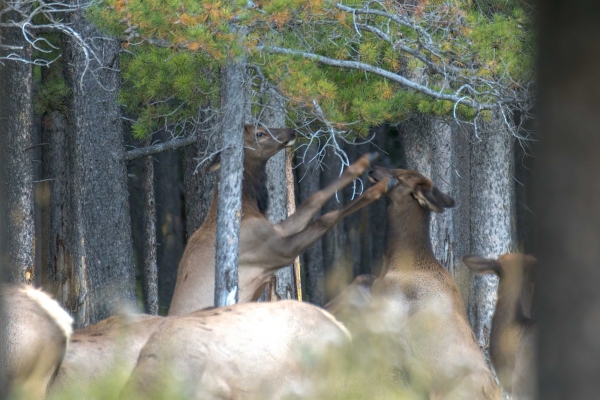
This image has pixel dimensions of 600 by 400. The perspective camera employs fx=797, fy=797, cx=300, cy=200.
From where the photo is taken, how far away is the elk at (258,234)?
7.56m

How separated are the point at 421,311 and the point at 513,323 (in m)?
0.86

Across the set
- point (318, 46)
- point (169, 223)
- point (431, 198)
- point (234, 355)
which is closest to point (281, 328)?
point (234, 355)

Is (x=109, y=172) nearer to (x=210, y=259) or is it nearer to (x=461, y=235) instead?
(x=210, y=259)

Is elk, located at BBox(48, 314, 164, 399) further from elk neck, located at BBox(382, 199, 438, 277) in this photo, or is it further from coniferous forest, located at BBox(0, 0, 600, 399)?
elk neck, located at BBox(382, 199, 438, 277)

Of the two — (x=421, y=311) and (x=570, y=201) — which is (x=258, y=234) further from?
(x=570, y=201)

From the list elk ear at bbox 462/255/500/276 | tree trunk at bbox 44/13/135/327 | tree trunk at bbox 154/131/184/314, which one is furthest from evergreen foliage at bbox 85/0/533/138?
tree trunk at bbox 154/131/184/314

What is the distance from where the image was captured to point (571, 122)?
1651 mm

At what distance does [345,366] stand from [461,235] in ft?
31.9

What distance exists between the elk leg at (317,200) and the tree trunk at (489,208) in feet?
14.1

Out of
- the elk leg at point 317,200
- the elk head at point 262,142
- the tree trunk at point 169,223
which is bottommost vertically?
the tree trunk at point 169,223

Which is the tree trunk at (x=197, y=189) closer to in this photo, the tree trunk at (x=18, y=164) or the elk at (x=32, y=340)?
the tree trunk at (x=18, y=164)

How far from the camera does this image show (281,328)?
4836mm

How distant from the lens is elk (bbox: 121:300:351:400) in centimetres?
448

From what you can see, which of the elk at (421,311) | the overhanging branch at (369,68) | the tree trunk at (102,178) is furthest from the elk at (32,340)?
the tree trunk at (102,178)
